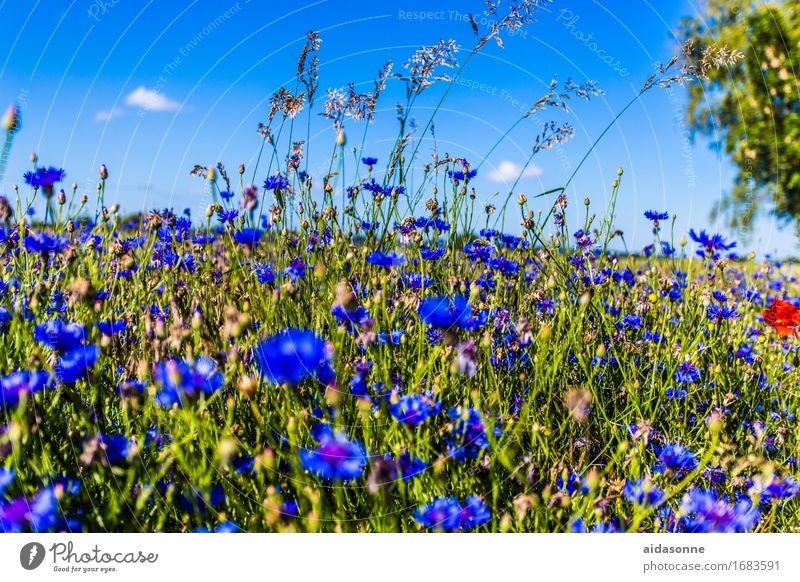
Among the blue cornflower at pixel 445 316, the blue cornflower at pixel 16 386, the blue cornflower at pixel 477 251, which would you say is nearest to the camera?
the blue cornflower at pixel 16 386

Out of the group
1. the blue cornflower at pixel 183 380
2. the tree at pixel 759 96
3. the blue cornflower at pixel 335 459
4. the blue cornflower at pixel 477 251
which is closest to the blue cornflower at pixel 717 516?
the blue cornflower at pixel 335 459

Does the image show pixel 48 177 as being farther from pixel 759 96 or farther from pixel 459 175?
pixel 759 96

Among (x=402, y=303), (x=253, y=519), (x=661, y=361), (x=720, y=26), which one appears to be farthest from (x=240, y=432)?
(x=720, y=26)

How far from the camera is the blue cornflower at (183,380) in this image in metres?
0.96

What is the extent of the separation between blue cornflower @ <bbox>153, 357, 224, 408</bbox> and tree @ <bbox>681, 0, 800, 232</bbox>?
11.6ft

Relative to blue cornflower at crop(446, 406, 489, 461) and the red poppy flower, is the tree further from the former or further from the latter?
blue cornflower at crop(446, 406, 489, 461)

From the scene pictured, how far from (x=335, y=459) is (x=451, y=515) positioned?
25cm

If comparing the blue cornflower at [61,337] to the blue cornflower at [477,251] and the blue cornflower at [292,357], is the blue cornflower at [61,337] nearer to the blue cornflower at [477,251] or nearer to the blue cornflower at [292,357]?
the blue cornflower at [292,357]

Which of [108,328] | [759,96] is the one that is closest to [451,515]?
[108,328]

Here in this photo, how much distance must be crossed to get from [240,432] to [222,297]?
722mm

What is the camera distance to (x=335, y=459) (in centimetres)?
96

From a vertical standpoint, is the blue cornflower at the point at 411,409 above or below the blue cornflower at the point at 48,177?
below

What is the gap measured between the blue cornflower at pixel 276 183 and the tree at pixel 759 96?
299 cm
